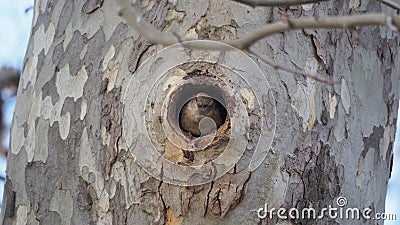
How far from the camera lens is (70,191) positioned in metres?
0.92

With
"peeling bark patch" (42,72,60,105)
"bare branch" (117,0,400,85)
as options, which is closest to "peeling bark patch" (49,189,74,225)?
"peeling bark patch" (42,72,60,105)

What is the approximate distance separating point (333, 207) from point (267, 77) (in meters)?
0.18

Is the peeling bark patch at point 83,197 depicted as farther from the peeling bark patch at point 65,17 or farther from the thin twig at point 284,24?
the thin twig at point 284,24

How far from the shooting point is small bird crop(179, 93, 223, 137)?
0.90m

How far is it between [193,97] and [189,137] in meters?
0.05

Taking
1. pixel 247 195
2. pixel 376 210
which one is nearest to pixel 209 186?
pixel 247 195

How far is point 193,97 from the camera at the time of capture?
918mm

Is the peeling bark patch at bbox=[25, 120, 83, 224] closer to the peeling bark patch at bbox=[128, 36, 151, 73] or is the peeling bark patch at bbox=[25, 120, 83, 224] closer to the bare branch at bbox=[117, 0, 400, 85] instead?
the peeling bark patch at bbox=[128, 36, 151, 73]

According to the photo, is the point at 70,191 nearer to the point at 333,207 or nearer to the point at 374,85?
the point at 333,207

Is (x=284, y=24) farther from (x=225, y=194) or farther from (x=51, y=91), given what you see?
(x=51, y=91)

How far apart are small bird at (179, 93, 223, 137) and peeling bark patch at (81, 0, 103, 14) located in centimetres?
19

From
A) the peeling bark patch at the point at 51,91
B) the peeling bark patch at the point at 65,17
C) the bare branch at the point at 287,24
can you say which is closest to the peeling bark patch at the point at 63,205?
the peeling bark patch at the point at 51,91

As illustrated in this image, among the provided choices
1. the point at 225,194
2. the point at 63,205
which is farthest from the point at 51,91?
the point at 225,194

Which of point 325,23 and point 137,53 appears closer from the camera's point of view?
point 325,23
